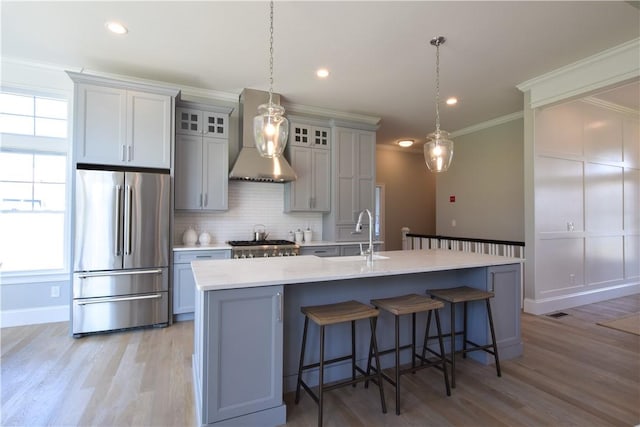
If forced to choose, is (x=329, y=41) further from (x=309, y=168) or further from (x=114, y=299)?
(x=114, y=299)

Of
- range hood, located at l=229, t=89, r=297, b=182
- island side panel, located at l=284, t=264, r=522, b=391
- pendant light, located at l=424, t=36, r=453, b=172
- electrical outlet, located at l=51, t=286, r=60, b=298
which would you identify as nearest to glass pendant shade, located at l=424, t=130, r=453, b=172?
pendant light, located at l=424, t=36, r=453, b=172

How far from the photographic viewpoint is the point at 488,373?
2646mm

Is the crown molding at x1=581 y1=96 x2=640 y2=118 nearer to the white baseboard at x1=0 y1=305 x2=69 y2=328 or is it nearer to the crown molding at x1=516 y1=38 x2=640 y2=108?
the crown molding at x1=516 y1=38 x2=640 y2=108

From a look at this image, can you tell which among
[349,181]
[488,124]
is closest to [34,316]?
[349,181]

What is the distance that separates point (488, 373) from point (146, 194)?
12.1ft

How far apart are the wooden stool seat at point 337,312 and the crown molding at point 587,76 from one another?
358cm

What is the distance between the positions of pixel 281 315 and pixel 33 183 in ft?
12.1

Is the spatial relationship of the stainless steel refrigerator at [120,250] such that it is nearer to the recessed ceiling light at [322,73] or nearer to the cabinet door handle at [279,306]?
the recessed ceiling light at [322,73]


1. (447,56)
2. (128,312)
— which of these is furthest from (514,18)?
(128,312)

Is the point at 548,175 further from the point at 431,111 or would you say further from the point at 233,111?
the point at 233,111

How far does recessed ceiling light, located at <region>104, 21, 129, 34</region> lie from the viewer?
2.90 meters

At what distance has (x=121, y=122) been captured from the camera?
11.8 feet

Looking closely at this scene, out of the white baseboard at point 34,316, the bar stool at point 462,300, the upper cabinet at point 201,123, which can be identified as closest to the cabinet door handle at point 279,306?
the bar stool at point 462,300

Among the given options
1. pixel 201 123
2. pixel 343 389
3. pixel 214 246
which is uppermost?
pixel 201 123
